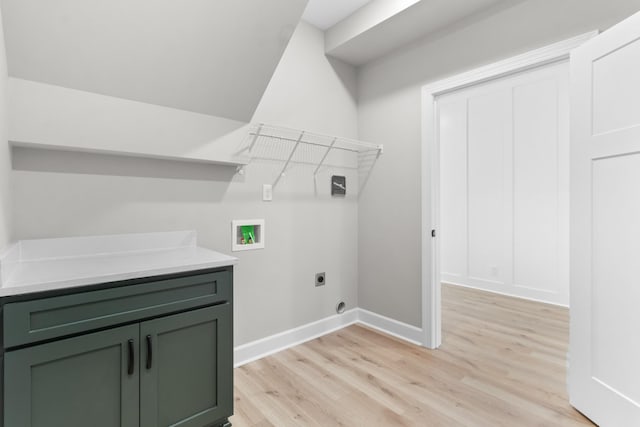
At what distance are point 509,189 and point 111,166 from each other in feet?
13.1

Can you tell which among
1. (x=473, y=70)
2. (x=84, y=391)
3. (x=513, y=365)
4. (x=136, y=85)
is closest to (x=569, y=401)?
(x=513, y=365)

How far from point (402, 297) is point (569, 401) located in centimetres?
119

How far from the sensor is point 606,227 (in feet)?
5.21

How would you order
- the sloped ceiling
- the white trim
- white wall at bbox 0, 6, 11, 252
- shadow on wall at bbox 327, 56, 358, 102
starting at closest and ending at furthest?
white wall at bbox 0, 6, 11, 252
the sloped ceiling
the white trim
shadow on wall at bbox 327, 56, 358, 102

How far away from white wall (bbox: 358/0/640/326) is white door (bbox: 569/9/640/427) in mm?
425

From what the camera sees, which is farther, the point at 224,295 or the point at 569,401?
the point at 569,401

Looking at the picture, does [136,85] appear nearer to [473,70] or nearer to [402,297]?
[473,70]

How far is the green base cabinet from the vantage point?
113 centimetres

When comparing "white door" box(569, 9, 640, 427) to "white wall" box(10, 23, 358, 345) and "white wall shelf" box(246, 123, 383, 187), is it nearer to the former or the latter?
"white wall shelf" box(246, 123, 383, 187)

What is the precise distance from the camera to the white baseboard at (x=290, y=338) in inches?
91.1

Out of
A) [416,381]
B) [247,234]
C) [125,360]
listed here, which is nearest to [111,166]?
[247,234]

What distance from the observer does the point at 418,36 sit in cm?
252

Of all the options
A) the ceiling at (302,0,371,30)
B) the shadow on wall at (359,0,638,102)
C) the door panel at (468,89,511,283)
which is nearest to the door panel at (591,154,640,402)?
the shadow on wall at (359,0,638,102)

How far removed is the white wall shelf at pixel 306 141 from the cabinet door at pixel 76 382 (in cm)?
137
